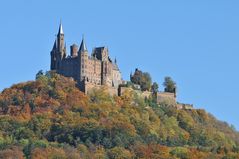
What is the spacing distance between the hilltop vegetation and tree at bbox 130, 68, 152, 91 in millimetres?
2350

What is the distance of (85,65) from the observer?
11369cm

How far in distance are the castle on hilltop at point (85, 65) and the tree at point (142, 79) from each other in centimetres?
220

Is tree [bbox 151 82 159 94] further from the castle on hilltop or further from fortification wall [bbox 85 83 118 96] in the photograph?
fortification wall [bbox 85 83 118 96]

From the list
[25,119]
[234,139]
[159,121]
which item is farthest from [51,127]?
[234,139]

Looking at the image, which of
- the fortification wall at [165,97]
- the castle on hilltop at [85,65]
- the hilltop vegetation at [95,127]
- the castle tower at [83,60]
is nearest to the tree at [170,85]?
the fortification wall at [165,97]

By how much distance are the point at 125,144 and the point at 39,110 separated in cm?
1022

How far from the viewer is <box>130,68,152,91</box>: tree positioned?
394 feet

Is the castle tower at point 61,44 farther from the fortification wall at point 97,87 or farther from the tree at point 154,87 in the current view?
the tree at point 154,87

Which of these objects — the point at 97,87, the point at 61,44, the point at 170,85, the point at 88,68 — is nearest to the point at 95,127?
the point at 97,87

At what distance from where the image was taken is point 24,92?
115 metres

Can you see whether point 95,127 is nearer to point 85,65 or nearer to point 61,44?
point 85,65

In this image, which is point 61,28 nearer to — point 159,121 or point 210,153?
point 159,121

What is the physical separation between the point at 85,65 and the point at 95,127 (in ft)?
23.8

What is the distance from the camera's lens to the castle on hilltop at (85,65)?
113562 mm
